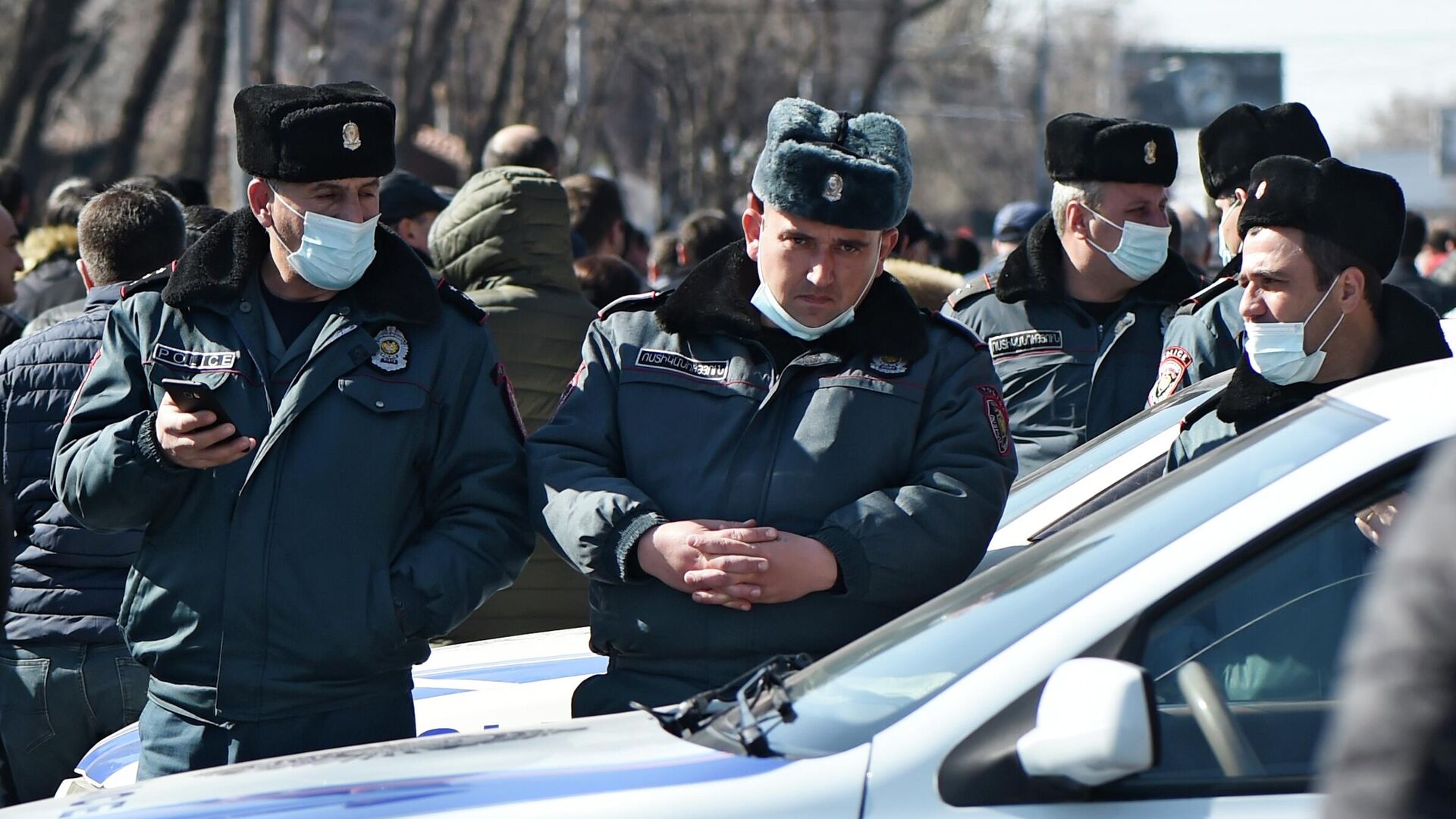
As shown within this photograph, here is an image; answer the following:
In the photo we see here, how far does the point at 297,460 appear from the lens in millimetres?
3328

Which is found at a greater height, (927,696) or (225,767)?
(927,696)

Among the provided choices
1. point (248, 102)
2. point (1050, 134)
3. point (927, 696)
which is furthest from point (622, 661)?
point (1050, 134)

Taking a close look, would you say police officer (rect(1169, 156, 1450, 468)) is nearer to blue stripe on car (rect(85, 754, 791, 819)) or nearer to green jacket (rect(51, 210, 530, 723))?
green jacket (rect(51, 210, 530, 723))

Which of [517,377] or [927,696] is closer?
[927,696]

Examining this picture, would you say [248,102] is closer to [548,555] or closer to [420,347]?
[420,347]

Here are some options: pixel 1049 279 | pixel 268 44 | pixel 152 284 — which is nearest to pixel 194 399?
pixel 152 284

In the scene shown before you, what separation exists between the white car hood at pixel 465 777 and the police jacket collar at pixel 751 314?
873 mm

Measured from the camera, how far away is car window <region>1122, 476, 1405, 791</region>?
90.5 inches

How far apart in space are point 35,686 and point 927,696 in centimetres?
268

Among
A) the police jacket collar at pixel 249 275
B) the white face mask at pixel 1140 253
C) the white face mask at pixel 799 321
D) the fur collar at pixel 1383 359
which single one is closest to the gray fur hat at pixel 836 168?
the white face mask at pixel 799 321

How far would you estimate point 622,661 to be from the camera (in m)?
3.34

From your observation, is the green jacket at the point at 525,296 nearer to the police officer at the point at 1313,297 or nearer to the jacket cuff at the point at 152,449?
the jacket cuff at the point at 152,449

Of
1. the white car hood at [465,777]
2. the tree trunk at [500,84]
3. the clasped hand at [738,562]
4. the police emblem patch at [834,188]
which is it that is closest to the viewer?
the white car hood at [465,777]

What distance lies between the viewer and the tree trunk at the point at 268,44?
61.8 ft
